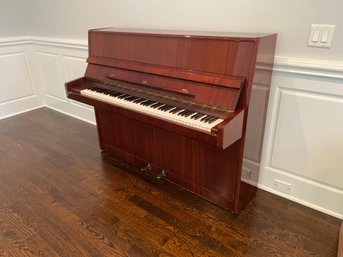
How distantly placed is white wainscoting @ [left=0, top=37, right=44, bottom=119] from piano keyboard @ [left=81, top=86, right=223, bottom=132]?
1840mm

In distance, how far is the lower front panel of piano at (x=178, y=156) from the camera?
1.70 m

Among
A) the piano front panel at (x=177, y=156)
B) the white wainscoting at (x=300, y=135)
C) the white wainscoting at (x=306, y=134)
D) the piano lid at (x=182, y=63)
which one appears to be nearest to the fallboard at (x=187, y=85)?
the piano lid at (x=182, y=63)

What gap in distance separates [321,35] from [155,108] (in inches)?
39.3

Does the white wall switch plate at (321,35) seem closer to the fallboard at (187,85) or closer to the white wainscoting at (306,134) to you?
the white wainscoting at (306,134)

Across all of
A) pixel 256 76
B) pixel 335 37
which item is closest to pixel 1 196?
pixel 256 76

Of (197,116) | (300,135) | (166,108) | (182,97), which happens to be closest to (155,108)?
(166,108)

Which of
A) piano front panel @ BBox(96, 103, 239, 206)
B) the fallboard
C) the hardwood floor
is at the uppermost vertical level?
the fallboard

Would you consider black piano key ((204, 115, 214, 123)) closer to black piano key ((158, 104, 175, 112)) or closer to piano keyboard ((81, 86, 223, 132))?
piano keyboard ((81, 86, 223, 132))

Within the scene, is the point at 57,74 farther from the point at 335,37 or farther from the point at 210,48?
the point at 335,37

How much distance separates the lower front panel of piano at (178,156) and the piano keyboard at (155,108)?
0.26m

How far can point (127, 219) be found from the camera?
175cm

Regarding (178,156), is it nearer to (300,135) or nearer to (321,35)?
(300,135)

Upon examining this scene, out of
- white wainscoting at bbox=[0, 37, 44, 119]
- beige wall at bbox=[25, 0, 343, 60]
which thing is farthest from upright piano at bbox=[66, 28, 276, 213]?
white wainscoting at bbox=[0, 37, 44, 119]

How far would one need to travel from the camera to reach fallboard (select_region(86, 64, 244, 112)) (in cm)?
145
